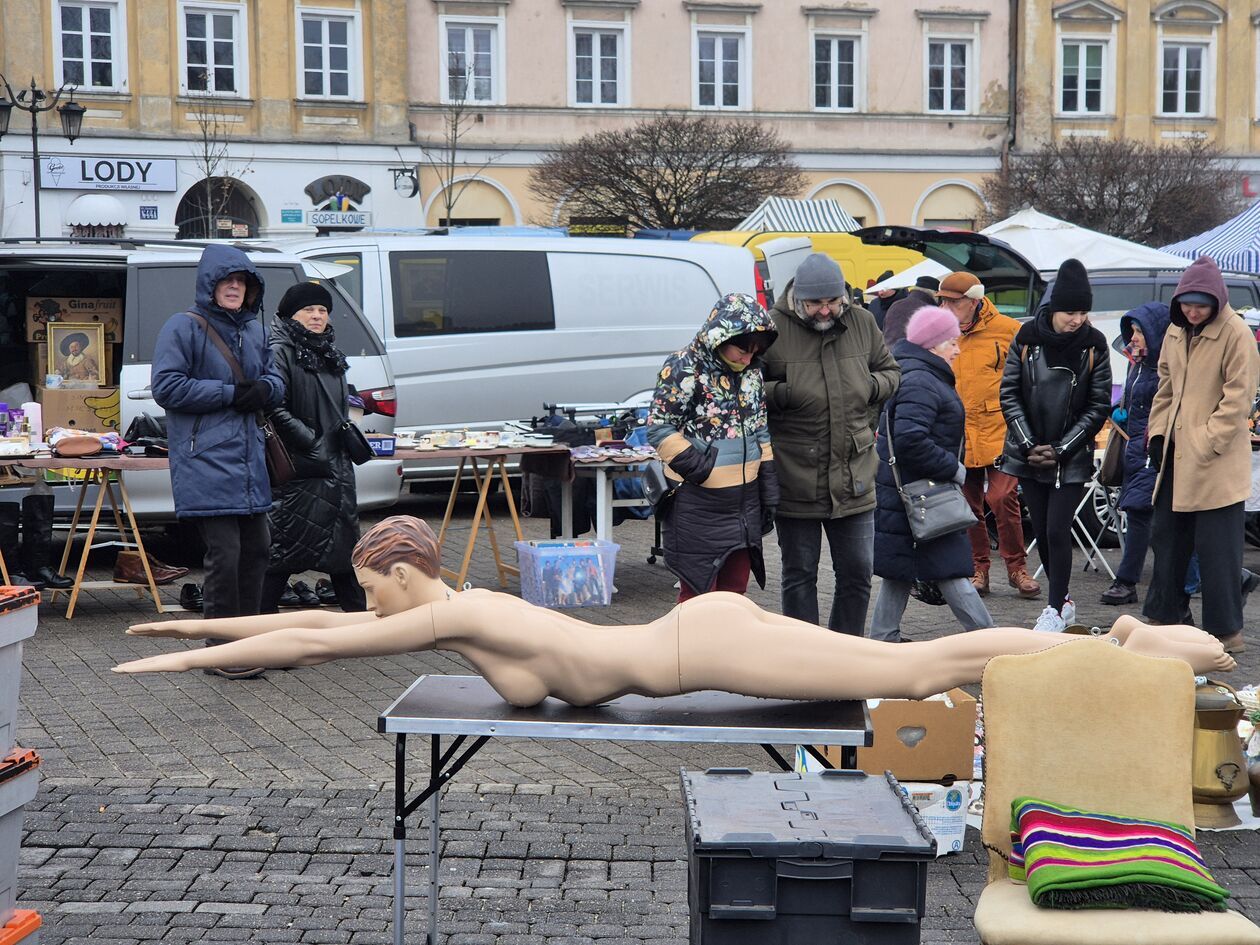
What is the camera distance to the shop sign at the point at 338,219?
18.9 meters

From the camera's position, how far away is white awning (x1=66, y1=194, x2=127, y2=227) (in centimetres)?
2873

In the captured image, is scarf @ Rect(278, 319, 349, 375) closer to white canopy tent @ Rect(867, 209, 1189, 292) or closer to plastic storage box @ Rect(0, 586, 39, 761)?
plastic storage box @ Rect(0, 586, 39, 761)

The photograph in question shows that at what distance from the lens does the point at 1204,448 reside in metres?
7.52

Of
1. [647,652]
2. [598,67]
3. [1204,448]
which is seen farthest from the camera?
[598,67]

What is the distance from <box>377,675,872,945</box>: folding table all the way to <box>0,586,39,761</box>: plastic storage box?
3.05 feet

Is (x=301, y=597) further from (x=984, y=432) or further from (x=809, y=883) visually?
(x=809, y=883)

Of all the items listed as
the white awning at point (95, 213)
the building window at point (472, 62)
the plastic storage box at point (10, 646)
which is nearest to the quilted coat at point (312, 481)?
the plastic storage box at point (10, 646)

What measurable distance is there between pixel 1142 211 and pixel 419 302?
73.4 feet

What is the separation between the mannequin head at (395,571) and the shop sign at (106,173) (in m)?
28.5

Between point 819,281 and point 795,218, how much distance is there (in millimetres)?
20234

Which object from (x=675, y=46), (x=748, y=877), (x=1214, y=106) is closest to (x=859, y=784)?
(x=748, y=877)

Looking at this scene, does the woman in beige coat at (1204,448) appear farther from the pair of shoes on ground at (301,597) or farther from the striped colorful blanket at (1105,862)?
the pair of shoes on ground at (301,597)

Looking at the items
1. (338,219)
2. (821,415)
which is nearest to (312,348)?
(821,415)

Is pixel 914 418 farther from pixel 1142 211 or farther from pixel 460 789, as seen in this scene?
pixel 1142 211
